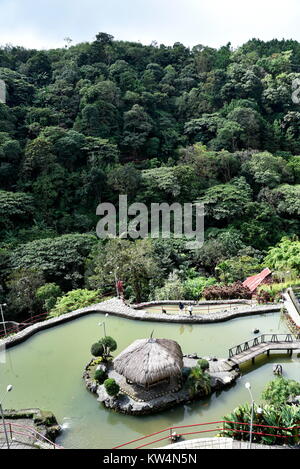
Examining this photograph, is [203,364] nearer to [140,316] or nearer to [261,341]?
[261,341]

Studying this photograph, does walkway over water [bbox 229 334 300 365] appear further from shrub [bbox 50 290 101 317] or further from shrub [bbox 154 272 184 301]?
shrub [bbox 50 290 101 317]

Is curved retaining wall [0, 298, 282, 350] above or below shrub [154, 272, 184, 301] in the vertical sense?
below

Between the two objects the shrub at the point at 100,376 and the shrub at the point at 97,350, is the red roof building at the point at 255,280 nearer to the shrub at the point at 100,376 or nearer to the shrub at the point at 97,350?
the shrub at the point at 97,350

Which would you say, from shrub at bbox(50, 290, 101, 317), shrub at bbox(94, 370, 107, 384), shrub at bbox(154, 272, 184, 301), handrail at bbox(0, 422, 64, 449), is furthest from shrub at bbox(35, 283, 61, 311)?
handrail at bbox(0, 422, 64, 449)

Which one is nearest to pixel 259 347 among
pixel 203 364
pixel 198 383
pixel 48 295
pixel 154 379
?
pixel 203 364
